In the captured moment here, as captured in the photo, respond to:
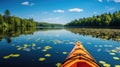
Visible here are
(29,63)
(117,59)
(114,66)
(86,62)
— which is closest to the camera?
(86,62)

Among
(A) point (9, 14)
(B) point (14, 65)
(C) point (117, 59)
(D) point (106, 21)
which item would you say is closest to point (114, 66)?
(C) point (117, 59)

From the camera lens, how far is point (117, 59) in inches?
494

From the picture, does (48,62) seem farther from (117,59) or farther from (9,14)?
(9,14)

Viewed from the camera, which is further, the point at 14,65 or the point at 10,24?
the point at 10,24

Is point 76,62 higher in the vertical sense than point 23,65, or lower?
higher

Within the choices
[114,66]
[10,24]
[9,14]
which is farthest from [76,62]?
[9,14]

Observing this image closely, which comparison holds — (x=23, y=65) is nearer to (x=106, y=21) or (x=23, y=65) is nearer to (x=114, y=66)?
(x=114, y=66)

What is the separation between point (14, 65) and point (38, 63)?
170cm

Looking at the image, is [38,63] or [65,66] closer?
[65,66]

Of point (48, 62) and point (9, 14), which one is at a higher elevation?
point (9, 14)

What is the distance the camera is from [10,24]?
352 ft

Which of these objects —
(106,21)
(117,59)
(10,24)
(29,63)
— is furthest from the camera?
(10,24)

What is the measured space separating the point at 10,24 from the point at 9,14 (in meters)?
12.3

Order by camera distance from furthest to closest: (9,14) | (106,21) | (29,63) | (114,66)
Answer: (9,14) → (106,21) → (29,63) → (114,66)
